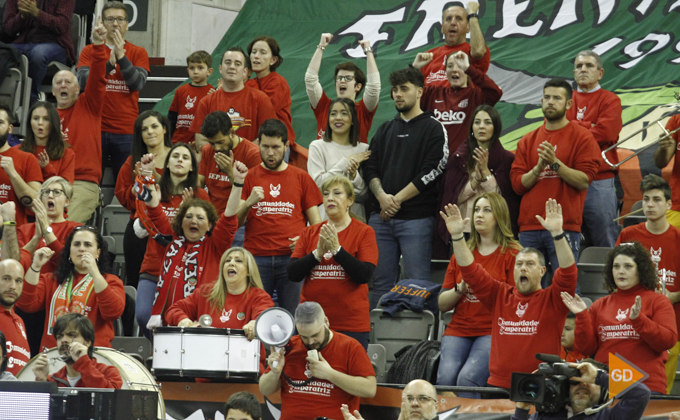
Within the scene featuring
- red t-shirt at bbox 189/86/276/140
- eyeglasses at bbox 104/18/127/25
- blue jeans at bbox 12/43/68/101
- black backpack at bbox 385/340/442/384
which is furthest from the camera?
blue jeans at bbox 12/43/68/101

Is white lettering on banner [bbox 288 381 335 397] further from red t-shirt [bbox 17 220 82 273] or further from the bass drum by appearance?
red t-shirt [bbox 17 220 82 273]

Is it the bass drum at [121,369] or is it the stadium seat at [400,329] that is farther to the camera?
the stadium seat at [400,329]

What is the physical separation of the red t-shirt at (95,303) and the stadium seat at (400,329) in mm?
2037

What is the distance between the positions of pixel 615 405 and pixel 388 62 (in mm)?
7845

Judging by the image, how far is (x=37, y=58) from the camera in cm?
1112

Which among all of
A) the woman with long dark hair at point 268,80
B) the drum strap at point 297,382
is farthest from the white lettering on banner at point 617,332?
the woman with long dark hair at point 268,80

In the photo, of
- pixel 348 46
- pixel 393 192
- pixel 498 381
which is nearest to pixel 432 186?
pixel 393 192

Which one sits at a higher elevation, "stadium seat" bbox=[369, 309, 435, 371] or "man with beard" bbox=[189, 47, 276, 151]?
"man with beard" bbox=[189, 47, 276, 151]

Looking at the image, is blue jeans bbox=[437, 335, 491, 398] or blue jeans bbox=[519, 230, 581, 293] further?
blue jeans bbox=[519, 230, 581, 293]

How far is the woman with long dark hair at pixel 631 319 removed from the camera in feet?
21.1

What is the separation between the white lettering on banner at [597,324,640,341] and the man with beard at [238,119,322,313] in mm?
2520

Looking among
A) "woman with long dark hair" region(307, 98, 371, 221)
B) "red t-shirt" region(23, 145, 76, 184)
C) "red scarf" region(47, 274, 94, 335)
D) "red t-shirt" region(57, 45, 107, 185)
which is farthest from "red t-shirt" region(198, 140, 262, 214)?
"red scarf" region(47, 274, 94, 335)

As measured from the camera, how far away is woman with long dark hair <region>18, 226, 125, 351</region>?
731cm

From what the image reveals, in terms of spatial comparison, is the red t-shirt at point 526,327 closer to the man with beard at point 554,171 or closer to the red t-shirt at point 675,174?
the man with beard at point 554,171
